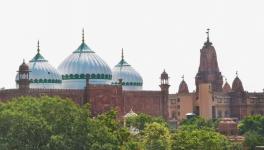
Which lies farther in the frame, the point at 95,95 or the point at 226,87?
the point at 226,87

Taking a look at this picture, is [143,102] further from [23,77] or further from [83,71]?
[23,77]

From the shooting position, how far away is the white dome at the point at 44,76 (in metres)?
74.9

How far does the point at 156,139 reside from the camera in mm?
51312

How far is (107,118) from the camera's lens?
160ft

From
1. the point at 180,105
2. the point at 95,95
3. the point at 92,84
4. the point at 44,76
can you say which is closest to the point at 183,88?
the point at 180,105

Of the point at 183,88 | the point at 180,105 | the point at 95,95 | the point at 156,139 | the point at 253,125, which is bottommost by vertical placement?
the point at 253,125

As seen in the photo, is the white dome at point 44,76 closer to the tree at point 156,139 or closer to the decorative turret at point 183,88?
the tree at point 156,139

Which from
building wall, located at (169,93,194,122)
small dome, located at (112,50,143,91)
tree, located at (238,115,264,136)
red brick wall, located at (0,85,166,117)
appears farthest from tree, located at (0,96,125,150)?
building wall, located at (169,93,194,122)

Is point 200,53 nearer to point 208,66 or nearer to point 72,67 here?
point 208,66

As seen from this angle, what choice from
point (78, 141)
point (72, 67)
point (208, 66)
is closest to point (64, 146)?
point (78, 141)

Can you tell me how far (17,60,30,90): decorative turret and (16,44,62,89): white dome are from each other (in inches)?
123

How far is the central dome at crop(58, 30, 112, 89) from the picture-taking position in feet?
246

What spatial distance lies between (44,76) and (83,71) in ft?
11.4

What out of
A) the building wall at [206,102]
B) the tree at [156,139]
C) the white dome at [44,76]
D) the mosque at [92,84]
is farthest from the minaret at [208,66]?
the tree at [156,139]
